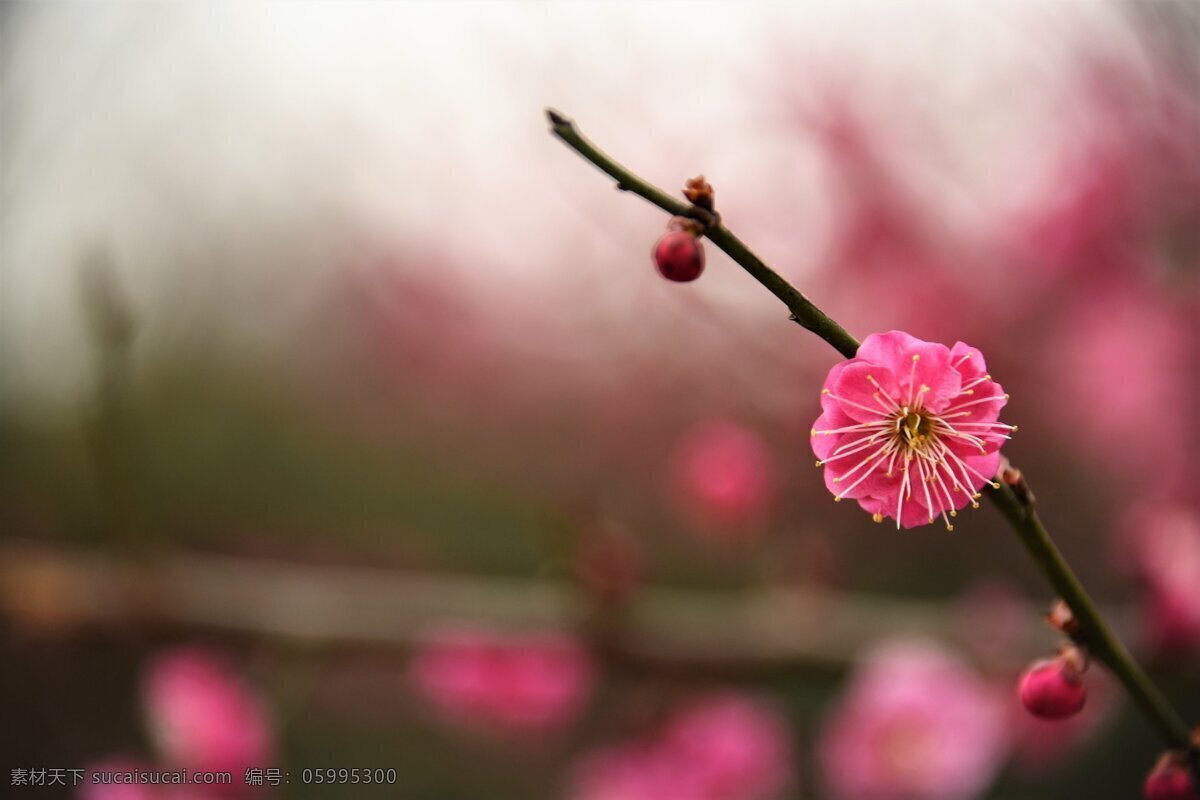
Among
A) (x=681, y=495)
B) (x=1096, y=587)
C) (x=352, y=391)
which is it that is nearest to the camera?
(x=681, y=495)

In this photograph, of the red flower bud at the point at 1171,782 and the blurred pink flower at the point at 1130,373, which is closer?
the red flower bud at the point at 1171,782

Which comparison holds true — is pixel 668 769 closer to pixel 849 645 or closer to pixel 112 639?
pixel 849 645

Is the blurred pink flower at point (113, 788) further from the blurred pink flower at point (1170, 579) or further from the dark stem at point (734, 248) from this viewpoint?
the blurred pink flower at point (1170, 579)

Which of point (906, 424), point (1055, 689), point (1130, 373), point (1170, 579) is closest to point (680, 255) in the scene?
point (906, 424)

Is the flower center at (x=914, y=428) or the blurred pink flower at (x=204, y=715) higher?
the blurred pink flower at (x=204, y=715)

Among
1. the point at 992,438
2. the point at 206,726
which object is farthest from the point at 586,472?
the point at 992,438

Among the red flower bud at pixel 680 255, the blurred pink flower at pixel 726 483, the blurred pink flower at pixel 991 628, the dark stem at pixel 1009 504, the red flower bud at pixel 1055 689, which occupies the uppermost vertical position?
the blurred pink flower at pixel 726 483

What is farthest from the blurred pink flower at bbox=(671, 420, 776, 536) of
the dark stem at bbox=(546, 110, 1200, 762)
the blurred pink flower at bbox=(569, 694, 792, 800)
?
the dark stem at bbox=(546, 110, 1200, 762)

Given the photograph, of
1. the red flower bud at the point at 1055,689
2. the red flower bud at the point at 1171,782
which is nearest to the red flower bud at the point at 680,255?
the red flower bud at the point at 1055,689
